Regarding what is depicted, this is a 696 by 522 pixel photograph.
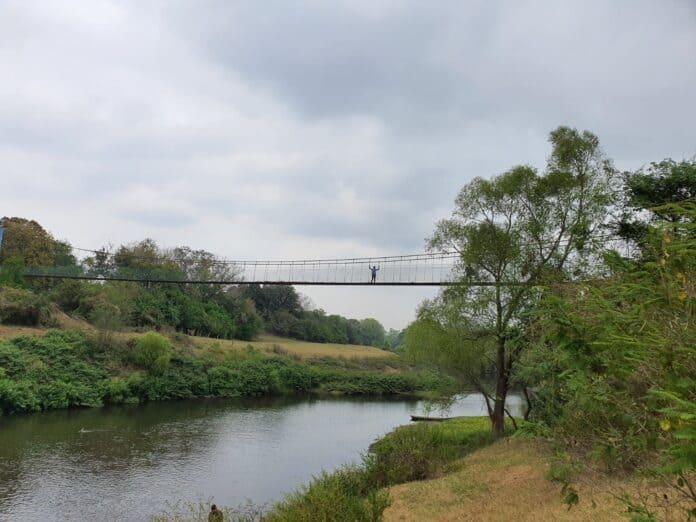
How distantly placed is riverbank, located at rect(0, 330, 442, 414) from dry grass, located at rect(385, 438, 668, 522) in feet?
19.7

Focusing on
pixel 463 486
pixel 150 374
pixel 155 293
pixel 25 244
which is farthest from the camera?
pixel 155 293

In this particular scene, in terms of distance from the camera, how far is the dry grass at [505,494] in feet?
25.1

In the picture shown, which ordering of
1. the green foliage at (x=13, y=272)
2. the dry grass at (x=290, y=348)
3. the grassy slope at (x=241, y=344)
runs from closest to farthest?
the grassy slope at (x=241, y=344), the green foliage at (x=13, y=272), the dry grass at (x=290, y=348)

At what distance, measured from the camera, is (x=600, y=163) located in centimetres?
1493

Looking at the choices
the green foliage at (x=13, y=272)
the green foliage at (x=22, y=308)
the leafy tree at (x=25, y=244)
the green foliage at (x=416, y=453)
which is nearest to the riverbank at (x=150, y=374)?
the green foliage at (x=416, y=453)

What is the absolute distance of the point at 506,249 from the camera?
610 inches

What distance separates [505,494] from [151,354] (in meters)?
29.1

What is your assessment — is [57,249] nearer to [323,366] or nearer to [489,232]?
[323,366]

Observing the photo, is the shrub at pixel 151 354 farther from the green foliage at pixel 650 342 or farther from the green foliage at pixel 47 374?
the green foliage at pixel 650 342

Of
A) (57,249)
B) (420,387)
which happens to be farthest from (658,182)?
(57,249)

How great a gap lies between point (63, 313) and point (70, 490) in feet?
91.2

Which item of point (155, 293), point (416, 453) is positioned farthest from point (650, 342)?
point (155, 293)

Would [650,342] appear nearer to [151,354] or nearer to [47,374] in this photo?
[47,374]

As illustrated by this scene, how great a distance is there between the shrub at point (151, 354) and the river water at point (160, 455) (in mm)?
3320
